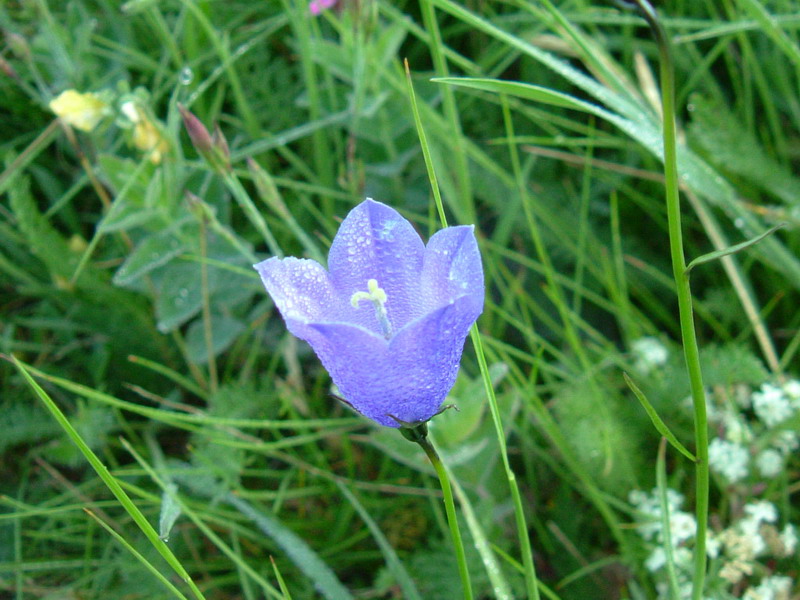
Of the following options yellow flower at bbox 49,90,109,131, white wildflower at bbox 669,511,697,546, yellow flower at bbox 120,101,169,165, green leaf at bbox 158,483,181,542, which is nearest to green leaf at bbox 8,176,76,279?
yellow flower at bbox 49,90,109,131

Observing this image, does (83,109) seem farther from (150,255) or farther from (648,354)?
(648,354)

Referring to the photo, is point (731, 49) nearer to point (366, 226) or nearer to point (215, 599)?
point (366, 226)

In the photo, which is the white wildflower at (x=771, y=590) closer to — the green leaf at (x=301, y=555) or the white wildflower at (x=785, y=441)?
the white wildflower at (x=785, y=441)

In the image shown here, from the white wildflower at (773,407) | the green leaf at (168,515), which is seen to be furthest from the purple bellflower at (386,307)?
the white wildflower at (773,407)

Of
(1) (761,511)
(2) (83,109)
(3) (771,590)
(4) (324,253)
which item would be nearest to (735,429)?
(1) (761,511)

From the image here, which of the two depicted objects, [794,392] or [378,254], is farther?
[794,392]

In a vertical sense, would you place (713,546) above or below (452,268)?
below

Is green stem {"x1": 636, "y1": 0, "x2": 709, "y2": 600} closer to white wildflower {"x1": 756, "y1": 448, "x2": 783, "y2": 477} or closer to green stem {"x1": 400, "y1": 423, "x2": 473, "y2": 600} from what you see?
green stem {"x1": 400, "y1": 423, "x2": 473, "y2": 600}
